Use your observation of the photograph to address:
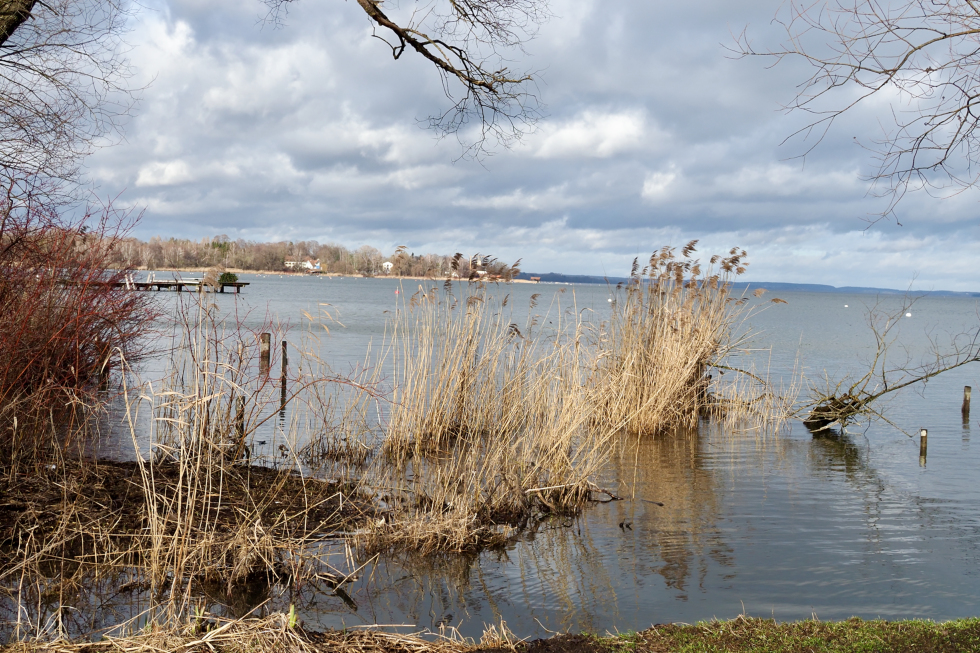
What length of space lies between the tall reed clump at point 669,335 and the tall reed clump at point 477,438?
6.75ft

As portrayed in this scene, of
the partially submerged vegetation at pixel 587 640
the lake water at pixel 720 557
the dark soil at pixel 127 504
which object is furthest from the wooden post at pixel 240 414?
the partially submerged vegetation at pixel 587 640

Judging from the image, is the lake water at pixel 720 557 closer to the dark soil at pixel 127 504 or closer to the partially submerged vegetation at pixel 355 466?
the partially submerged vegetation at pixel 355 466

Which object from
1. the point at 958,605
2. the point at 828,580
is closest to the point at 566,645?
the point at 828,580

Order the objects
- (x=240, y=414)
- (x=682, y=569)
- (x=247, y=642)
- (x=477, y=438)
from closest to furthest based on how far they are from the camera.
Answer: (x=247, y=642), (x=682, y=569), (x=240, y=414), (x=477, y=438)

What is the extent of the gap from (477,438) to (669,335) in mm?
4707

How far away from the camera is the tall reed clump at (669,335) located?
11.0 meters

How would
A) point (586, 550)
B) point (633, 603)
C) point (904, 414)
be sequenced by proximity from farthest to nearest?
1. point (904, 414)
2. point (586, 550)
3. point (633, 603)

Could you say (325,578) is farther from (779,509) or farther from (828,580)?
(779,509)

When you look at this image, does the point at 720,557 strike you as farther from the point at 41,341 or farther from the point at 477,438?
the point at 41,341

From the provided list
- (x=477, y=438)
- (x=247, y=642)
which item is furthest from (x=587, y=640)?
(x=477, y=438)

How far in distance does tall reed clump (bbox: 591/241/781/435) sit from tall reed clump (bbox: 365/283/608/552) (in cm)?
206

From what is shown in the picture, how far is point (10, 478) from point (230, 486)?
1.63 metres

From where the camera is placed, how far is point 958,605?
5230 millimetres

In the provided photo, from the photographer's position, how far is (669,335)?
36.1 ft
